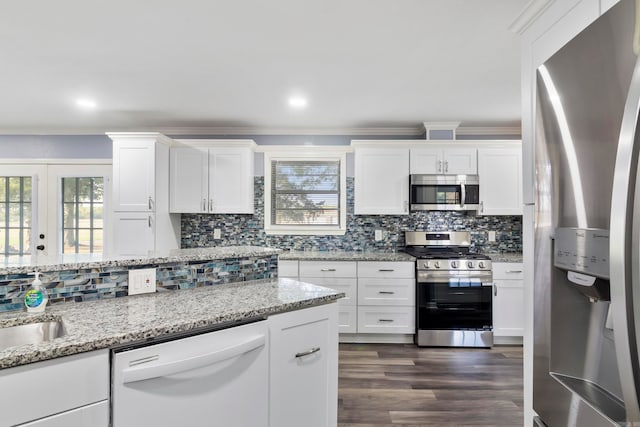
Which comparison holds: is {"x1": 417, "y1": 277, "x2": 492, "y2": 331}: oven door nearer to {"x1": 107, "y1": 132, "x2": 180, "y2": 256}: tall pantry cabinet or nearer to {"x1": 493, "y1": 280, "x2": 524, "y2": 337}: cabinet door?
{"x1": 493, "y1": 280, "x2": 524, "y2": 337}: cabinet door

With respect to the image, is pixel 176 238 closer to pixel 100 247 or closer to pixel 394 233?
pixel 100 247

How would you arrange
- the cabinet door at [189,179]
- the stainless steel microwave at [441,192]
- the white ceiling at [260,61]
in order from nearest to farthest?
1. the white ceiling at [260,61]
2. the stainless steel microwave at [441,192]
3. the cabinet door at [189,179]

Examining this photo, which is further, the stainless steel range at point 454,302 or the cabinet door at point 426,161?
the cabinet door at point 426,161

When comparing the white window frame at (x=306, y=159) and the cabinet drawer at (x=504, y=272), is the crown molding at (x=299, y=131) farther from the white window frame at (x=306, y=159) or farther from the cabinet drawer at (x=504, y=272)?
the cabinet drawer at (x=504, y=272)

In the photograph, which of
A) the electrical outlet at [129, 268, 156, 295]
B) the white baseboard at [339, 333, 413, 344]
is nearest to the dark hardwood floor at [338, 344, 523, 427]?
the white baseboard at [339, 333, 413, 344]

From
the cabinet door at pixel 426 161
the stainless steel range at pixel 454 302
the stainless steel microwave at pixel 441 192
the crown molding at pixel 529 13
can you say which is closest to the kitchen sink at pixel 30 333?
the crown molding at pixel 529 13

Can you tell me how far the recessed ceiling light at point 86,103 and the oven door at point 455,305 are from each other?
12.7 ft

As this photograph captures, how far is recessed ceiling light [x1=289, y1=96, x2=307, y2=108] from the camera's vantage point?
Result: 3.17 m

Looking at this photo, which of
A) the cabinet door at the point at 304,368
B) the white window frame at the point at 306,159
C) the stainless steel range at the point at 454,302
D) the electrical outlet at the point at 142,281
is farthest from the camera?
the white window frame at the point at 306,159

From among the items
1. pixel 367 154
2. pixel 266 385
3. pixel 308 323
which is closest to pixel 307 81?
pixel 367 154

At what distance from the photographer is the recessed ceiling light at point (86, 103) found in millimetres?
3268

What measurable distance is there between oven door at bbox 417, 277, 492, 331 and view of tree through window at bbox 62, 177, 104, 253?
4043 mm

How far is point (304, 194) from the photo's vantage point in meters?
4.14

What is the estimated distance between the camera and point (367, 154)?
3.81 meters
